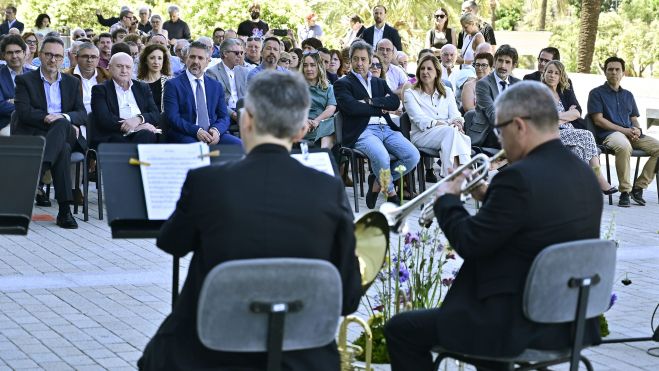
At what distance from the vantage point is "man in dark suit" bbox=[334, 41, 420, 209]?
11.7 m

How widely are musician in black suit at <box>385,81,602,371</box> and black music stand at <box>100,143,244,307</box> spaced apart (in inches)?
48.7

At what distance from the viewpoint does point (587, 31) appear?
2652 cm

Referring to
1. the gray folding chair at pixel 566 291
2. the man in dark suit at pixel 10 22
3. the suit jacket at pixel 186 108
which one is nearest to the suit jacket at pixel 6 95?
the suit jacket at pixel 186 108

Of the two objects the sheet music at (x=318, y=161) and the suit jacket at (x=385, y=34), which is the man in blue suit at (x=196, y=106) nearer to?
the sheet music at (x=318, y=161)

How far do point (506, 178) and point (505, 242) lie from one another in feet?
0.81

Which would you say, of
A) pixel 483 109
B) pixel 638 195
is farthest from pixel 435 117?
pixel 638 195

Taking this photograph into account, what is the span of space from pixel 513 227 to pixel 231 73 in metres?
8.83

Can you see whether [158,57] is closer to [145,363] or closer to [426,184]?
[426,184]

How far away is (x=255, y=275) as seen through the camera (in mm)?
3799

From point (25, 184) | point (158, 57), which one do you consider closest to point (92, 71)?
point (158, 57)

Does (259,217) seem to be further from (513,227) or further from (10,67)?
(10,67)

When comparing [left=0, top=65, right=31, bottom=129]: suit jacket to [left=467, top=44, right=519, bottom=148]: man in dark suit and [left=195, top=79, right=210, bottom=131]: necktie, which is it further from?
[left=467, top=44, right=519, bottom=148]: man in dark suit

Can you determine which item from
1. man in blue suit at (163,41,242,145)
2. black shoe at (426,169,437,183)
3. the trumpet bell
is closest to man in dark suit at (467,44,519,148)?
black shoe at (426,169,437,183)

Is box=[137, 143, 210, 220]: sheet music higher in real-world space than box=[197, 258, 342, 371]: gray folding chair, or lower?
higher
